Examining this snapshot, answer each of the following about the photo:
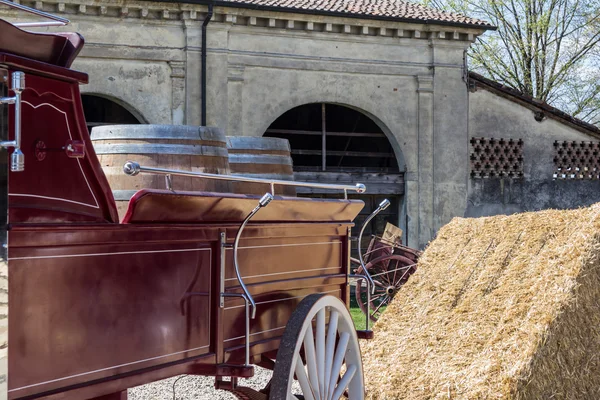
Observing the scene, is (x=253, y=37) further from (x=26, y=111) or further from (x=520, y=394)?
(x=26, y=111)

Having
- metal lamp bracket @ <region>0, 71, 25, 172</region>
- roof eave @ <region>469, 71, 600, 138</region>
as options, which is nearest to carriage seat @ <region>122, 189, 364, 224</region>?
metal lamp bracket @ <region>0, 71, 25, 172</region>

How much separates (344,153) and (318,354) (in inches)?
519

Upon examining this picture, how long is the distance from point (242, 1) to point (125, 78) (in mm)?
2619

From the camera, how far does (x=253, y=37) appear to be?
15836 millimetres

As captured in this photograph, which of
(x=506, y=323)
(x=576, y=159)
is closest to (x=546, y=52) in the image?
(x=576, y=159)

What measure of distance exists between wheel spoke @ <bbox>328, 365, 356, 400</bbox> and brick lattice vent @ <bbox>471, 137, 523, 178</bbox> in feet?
43.9

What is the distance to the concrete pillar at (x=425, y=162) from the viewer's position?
55.8 feet

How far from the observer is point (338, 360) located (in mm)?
4621

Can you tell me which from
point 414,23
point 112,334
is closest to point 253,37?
point 414,23

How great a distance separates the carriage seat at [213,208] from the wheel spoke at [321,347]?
55cm

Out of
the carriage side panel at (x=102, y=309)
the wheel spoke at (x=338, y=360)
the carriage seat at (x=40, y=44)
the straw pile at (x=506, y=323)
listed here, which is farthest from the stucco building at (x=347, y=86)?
the carriage seat at (x=40, y=44)

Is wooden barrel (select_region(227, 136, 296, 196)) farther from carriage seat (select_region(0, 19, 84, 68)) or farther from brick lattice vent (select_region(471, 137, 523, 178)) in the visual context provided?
brick lattice vent (select_region(471, 137, 523, 178))

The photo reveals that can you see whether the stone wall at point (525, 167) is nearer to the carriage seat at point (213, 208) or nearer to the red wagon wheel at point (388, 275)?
the red wagon wheel at point (388, 275)

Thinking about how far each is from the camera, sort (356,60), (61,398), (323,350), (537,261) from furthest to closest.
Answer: (356,60) < (537,261) < (323,350) < (61,398)
